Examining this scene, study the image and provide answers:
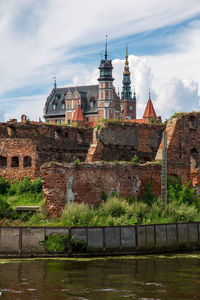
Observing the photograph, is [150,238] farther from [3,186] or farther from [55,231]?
[3,186]

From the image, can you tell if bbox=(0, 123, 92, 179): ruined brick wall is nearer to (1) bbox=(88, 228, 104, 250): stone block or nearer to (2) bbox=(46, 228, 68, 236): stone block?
(2) bbox=(46, 228, 68, 236): stone block

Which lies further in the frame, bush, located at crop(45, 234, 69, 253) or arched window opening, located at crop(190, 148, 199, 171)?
arched window opening, located at crop(190, 148, 199, 171)

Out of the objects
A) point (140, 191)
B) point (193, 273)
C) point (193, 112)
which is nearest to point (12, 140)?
point (140, 191)

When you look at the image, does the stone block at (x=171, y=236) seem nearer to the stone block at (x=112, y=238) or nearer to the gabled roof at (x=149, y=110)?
the stone block at (x=112, y=238)

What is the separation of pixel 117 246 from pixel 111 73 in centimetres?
12803

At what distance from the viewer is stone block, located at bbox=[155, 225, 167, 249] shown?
24.6 m

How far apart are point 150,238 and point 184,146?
432 inches

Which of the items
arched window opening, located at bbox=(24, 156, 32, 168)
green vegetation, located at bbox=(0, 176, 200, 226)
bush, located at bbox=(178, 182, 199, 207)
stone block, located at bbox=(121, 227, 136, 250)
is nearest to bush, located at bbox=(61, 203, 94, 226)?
green vegetation, located at bbox=(0, 176, 200, 226)

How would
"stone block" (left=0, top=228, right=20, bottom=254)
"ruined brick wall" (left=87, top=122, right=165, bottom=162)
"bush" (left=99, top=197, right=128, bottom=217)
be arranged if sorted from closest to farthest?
"stone block" (left=0, top=228, right=20, bottom=254) → "bush" (left=99, top=197, right=128, bottom=217) → "ruined brick wall" (left=87, top=122, right=165, bottom=162)

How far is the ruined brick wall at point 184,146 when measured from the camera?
33.3 meters

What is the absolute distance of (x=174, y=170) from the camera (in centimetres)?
3294

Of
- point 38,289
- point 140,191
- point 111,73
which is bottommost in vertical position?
point 38,289

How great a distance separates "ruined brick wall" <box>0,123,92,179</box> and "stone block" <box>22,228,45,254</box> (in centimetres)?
1015

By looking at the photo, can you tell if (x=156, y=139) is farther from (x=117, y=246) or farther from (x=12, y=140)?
(x=117, y=246)
